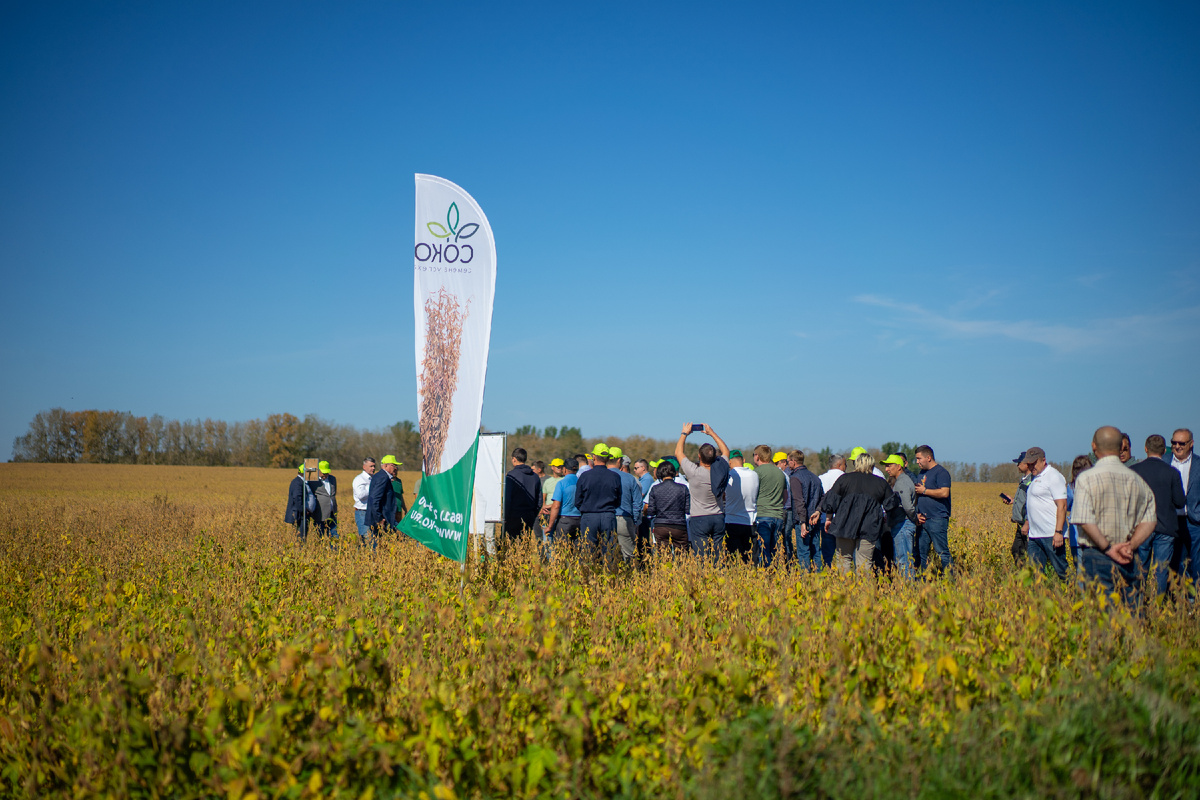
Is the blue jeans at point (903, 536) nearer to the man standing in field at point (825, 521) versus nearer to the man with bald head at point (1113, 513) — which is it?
the man standing in field at point (825, 521)

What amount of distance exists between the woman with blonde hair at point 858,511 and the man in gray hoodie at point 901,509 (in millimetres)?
278

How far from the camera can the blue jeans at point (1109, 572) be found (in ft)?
16.0

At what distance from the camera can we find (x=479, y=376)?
6621mm

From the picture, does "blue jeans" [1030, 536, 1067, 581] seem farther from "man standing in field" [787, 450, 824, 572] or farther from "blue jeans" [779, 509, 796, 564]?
"blue jeans" [779, 509, 796, 564]

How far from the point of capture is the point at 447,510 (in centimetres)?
669

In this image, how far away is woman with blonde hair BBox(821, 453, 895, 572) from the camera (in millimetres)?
7441


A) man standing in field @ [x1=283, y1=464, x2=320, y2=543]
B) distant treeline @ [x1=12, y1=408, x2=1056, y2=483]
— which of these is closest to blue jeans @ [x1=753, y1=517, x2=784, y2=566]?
man standing in field @ [x1=283, y1=464, x2=320, y2=543]

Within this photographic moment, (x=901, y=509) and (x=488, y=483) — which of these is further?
(x=488, y=483)

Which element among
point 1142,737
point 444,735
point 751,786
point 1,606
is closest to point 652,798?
point 751,786

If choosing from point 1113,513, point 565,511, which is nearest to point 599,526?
point 565,511

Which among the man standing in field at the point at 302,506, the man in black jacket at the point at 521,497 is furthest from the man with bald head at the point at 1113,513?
the man standing in field at the point at 302,506

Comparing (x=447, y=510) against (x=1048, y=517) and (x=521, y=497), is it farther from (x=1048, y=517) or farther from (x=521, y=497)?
(x=1048, y=517)

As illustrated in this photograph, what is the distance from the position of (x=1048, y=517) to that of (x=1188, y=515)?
1160mm

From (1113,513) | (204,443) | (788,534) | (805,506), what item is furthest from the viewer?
(204,443)
